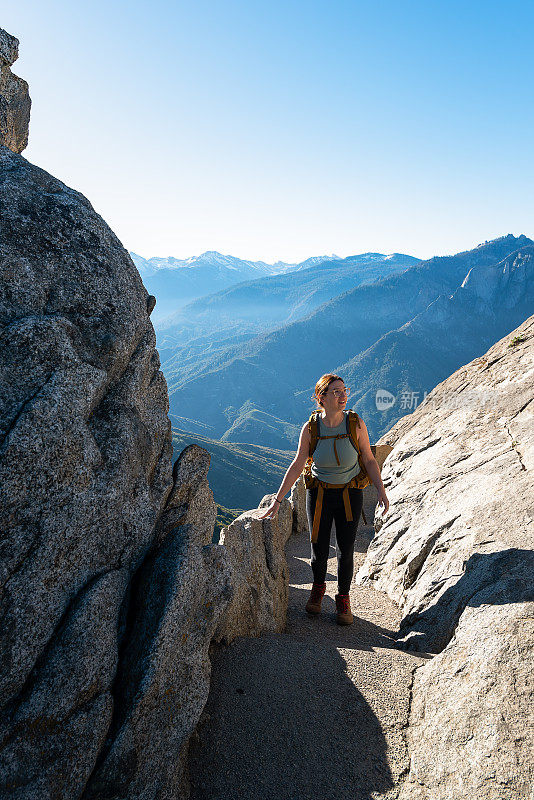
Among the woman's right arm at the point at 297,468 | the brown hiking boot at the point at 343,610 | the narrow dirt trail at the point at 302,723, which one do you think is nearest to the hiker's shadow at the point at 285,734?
the narrow dirt trail at the point at 302,723

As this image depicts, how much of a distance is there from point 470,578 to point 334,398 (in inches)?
143

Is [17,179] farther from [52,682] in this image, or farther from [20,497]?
[52,682]

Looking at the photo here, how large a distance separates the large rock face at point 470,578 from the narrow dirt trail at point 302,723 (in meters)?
0.34

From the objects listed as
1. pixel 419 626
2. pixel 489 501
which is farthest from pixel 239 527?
pixel 489 501

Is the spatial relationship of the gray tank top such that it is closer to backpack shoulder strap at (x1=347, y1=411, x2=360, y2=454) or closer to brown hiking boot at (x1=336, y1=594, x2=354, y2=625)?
backpack shoulder strap at (x1=347, y1=411, x2=360, y2=454)

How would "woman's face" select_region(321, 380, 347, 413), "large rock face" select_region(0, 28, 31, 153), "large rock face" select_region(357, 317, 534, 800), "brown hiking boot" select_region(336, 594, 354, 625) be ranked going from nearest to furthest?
"large rock face" select_region(357, 317, 534, 800), "woman's face" select_region(321, 380, 347, 413), "brown hiking boot" select_region(336, 594, 354, 625), "large rock face" select_region(0, 28, 31, 153)

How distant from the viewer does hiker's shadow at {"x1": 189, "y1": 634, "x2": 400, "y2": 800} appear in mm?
4766

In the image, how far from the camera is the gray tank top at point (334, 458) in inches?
288

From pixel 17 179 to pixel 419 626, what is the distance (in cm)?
941

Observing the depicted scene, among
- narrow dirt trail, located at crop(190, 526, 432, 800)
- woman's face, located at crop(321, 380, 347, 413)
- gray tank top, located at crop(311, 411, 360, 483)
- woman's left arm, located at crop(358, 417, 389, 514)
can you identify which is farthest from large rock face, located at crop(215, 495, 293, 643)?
woman's face, located at crop(321, 380, 347, 413)

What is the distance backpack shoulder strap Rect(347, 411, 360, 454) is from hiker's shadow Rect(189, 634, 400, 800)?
10.4 feet

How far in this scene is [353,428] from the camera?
7.35 metres

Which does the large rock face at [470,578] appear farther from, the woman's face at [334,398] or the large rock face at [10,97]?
the large rock face at [10,97]

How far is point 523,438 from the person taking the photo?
9852 millimetres
